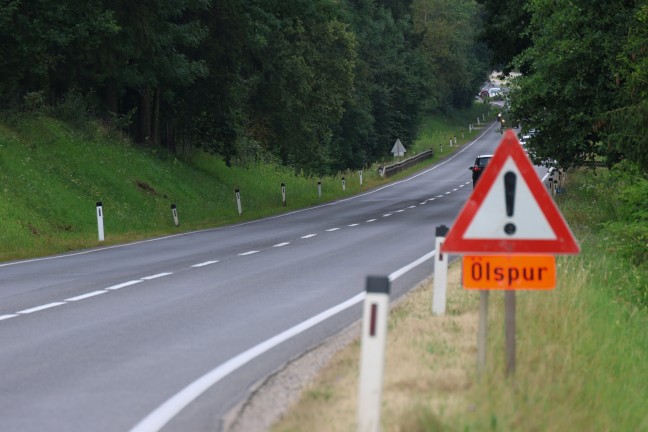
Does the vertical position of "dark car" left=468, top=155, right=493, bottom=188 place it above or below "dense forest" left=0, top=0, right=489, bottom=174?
A: below

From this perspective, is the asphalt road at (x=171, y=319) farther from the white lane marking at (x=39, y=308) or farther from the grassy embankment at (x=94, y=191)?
the grassy embankment at (x=94, y=191)

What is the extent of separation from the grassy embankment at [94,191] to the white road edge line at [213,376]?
38.9ft

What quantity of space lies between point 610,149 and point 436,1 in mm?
114852

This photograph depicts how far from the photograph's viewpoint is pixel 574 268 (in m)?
14.8

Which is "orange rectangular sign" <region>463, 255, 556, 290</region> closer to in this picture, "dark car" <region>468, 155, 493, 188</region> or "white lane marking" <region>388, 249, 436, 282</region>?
"white lane marking" <region>388, 249, 436, 282</region>

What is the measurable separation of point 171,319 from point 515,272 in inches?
230

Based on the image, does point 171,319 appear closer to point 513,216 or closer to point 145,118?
point 513,216

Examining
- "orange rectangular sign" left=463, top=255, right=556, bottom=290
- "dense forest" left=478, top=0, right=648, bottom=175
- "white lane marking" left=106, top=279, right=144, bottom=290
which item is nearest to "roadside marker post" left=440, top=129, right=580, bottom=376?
"orange rectangular sign" left=463, top=255, right=556, bottom=290

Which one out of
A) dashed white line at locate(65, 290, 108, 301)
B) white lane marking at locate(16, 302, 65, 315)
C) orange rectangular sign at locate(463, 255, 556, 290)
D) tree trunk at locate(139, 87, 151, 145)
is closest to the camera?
orange rectangular sign at locate(463, 255, 556, 290)

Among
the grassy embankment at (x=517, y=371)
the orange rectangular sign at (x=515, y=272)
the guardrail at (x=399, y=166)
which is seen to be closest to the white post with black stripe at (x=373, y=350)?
the grassy embankment at (x=517, y=371)

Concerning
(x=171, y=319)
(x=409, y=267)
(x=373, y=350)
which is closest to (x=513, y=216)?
(x=373, y=350)

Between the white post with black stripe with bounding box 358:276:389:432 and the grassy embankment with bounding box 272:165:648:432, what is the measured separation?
0.67 feet

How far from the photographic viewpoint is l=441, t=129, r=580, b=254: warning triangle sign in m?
7.93

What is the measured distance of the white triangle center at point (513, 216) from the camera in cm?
793
